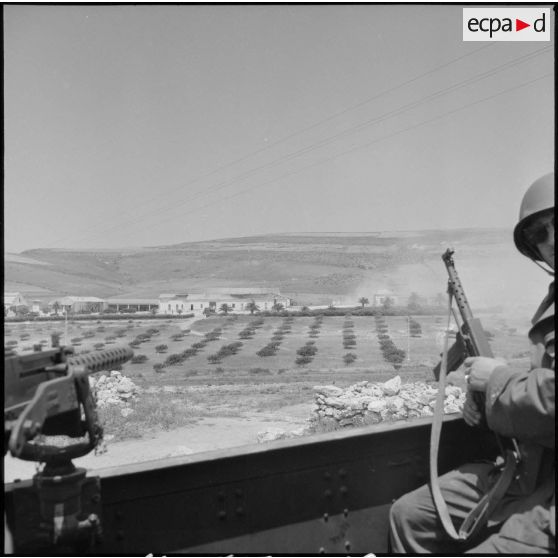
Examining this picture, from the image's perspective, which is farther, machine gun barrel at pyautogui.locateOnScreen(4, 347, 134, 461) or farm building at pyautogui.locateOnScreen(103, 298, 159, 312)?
farm building at pyautogui.locateOnScreen(103, 298, 159, 312)

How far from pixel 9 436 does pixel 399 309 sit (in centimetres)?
6137

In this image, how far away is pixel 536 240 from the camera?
283 cm

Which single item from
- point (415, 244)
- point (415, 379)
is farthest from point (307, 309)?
point (415, 379)

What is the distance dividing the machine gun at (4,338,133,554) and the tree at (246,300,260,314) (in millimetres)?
59150

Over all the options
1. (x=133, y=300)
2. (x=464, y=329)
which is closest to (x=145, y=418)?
(x=464, y=329)

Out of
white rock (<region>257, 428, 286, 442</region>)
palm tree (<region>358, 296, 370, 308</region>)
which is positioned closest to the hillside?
palm tree (<region>358, 296, 370, 308</region>)

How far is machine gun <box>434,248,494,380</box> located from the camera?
9.17 ft

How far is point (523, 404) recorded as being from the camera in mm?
2279

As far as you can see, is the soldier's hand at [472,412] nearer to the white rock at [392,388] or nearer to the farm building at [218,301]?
the white rock at [392,388]

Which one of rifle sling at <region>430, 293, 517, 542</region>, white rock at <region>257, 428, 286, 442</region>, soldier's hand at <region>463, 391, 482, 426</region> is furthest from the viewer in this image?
white rock at <region>257, 428, 286, 442</region>

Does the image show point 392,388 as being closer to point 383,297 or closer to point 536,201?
point 536,201

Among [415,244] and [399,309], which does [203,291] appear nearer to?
[399,309]

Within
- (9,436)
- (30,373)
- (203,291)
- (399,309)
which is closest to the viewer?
(9,436)

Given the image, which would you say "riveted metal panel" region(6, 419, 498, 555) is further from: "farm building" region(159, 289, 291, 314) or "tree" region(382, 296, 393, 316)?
"tree" region(382, 296, 393, 316)
